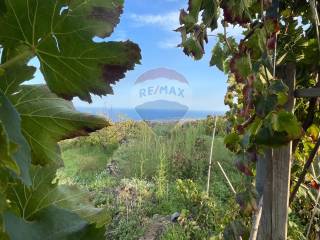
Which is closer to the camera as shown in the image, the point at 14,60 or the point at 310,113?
the point at 14,60

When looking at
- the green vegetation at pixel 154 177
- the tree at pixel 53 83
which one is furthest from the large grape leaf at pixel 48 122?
the green vegetation at pixel 154 177

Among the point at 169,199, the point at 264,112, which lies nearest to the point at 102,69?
the point at 264,112

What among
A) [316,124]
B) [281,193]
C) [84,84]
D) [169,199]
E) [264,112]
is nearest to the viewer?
[84,84]

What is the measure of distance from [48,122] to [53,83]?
33mm

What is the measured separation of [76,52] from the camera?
1.12ft

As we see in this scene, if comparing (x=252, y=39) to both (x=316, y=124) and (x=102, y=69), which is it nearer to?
(x=316, y=124)

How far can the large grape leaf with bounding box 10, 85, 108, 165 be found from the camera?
1.19 ft

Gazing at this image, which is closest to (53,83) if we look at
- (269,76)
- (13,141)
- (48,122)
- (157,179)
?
(48,122)

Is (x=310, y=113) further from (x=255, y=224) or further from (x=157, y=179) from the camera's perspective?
(x=157, y=179)

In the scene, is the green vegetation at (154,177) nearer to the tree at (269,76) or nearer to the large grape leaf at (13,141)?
the tree at (269,76)

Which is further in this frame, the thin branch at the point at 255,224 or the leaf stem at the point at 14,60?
the thin branch at the point at 255,224

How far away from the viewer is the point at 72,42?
0.33 m

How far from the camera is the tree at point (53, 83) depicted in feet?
0.99

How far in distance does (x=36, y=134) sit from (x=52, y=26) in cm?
9
